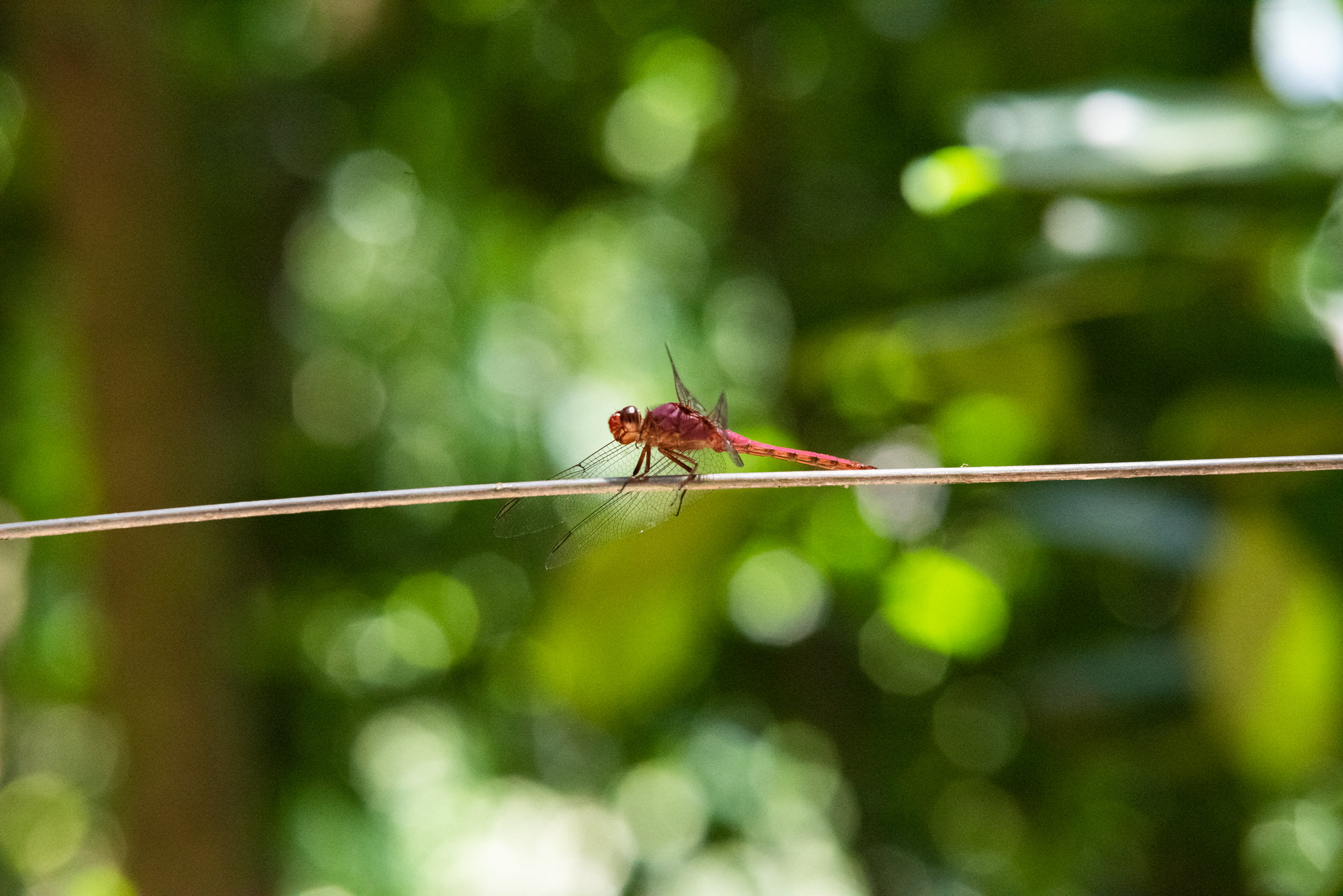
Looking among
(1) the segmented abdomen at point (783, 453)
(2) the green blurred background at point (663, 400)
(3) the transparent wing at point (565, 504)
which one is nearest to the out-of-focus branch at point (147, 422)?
(2) the green blurred background at point (663, 400)

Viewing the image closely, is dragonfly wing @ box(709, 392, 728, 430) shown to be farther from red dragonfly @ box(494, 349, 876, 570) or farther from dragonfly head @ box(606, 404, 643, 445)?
dragonfly head @ box(606, 404, 643, 445)

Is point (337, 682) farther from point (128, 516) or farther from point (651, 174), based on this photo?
point (128, 516)

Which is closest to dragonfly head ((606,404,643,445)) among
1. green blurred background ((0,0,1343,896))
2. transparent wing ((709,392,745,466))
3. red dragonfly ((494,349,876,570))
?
red dragonfly ((494,349,876,570))

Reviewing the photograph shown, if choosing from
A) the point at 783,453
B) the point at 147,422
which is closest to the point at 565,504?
the point at 783,453

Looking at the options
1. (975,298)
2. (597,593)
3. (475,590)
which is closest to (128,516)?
(597,593)

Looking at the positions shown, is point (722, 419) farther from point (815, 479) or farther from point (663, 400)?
point (663, 400)

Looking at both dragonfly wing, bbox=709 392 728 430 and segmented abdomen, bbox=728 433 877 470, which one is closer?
dragonfly wing, bbox=709 392 728 430
